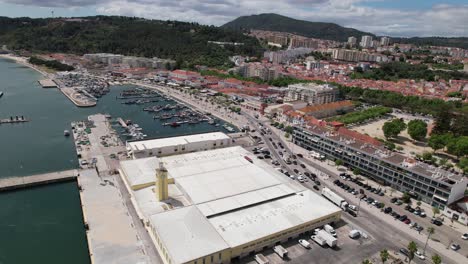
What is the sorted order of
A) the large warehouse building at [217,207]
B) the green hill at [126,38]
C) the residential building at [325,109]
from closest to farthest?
the large warehouse building at [217,207]
the residential building at [325,109]
the green hill at [126,38]

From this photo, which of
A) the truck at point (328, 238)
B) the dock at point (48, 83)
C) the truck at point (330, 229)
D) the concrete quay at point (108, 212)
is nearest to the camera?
the concrete quay at point (108, 212)

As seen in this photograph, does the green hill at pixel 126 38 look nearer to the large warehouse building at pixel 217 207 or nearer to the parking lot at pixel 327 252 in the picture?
the large warehouse building at pixel 217 207

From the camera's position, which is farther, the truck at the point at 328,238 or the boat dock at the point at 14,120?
the boat dock at the point at 14,120

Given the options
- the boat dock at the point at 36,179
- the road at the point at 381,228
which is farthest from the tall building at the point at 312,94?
the boat dock at the point at 36,179

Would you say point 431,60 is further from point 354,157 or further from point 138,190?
point 138,190

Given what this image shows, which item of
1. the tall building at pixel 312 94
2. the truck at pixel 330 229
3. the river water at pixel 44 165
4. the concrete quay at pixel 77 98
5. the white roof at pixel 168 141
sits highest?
the tall building at pixel 312 94

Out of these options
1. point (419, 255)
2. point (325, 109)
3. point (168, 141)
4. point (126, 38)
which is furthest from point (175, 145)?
point (126, 38)

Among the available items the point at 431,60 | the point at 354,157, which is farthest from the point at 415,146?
the point at 431,60
